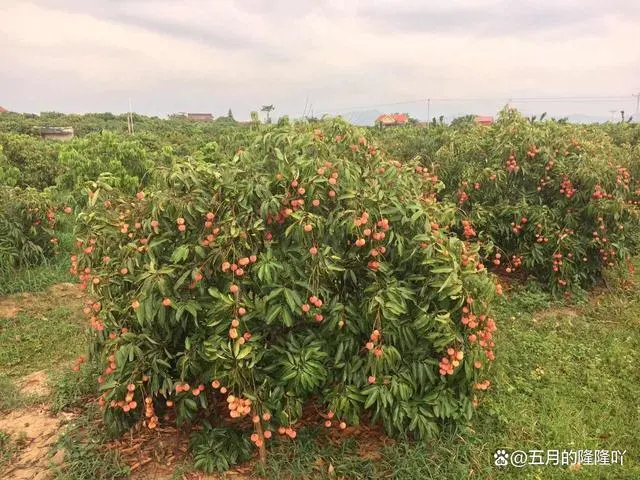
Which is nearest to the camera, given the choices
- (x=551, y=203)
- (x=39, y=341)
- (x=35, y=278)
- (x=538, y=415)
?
(x=538, y=415)

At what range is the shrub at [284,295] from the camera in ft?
7.46

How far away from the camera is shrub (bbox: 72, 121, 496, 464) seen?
7.46ft

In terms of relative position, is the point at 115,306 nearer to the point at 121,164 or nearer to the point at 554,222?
the point at 554,222

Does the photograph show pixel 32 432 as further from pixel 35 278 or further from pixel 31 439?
pixel 35 278

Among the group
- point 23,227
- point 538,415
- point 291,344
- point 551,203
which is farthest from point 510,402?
point 23,227

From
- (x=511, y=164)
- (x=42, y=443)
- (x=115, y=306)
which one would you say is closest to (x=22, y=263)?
(x=42, y=443)

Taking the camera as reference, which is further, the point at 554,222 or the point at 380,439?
the point at 554,222

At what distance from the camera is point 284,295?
225cm

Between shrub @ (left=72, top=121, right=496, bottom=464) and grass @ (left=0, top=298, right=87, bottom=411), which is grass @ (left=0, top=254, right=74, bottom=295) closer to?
grass @ (left=0, top=298, right=87, bottom=411)

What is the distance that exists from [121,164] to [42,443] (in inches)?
214

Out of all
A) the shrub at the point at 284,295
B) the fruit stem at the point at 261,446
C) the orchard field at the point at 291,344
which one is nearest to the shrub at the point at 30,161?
the orchard field at the point at 291,344

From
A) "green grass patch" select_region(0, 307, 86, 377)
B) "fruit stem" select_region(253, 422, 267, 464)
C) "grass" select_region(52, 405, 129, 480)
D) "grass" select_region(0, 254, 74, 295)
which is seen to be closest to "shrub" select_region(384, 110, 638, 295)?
"fruit stem" select_region(253, 422, 267, 464)

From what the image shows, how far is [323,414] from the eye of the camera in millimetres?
2691

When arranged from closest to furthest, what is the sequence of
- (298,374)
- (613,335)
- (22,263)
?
(298,374)
(613,335)
(22,263)
